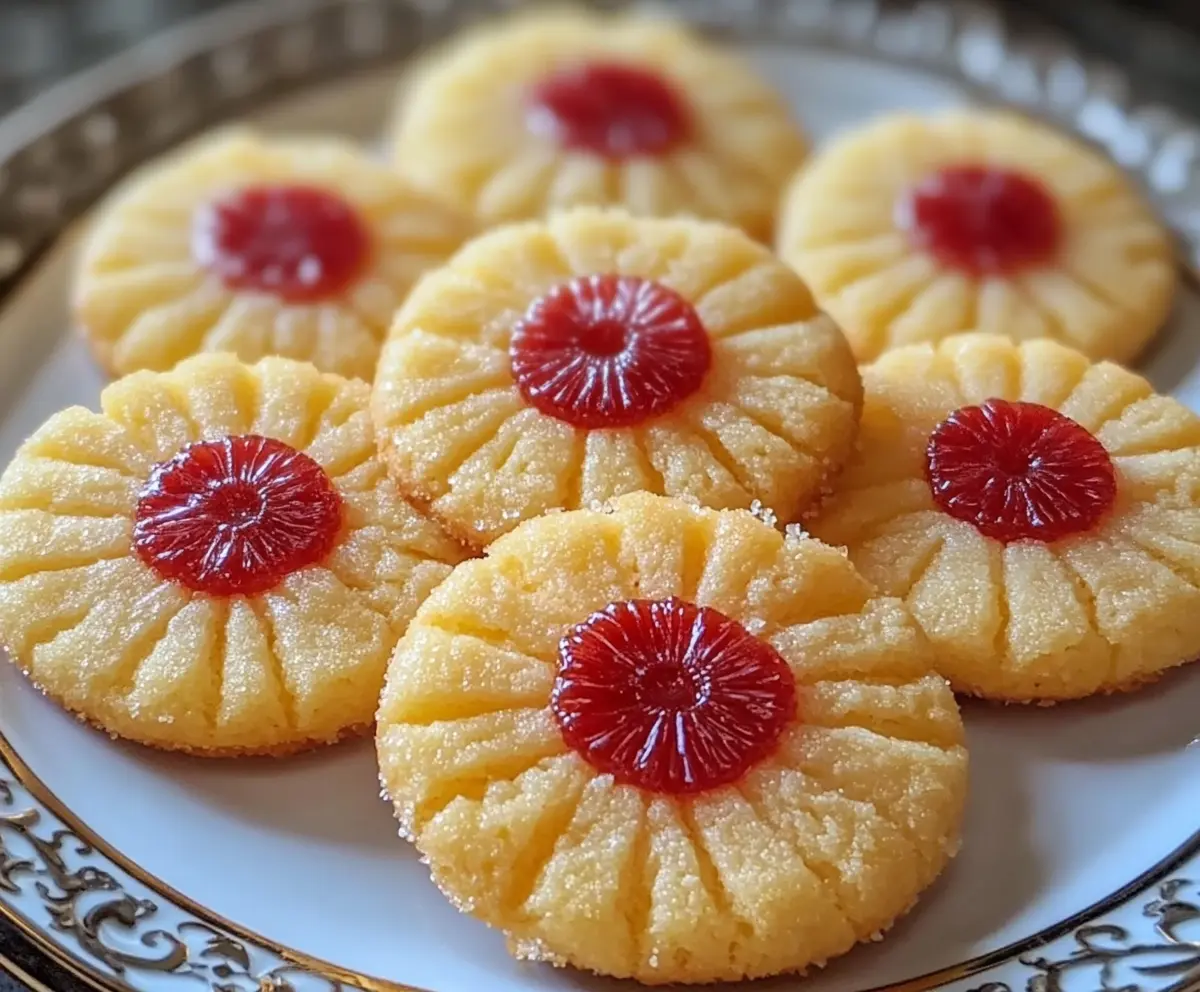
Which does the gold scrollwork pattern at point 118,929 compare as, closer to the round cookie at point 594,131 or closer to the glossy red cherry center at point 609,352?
the glossy red cherry center at point 609,352

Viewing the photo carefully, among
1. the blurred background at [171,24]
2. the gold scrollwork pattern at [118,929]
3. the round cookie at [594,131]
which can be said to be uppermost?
the blurred background at [171,24]

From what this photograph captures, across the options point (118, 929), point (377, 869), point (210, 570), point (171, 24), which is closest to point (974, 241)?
A: point (210, 570)

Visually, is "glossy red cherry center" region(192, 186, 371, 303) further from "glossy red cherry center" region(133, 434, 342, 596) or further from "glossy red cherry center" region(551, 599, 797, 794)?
"glossy red cherry center" region(551, 599, 797, 794)

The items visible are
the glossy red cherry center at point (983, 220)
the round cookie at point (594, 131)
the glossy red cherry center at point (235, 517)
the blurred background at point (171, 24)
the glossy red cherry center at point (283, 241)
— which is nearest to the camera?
the glossy red cherry center at point (235, 517)

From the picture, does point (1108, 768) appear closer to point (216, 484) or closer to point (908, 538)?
point (908, 538)

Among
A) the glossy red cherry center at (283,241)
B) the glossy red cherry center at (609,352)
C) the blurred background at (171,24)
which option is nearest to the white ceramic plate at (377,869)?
the glossy red cherry center at (283,241)

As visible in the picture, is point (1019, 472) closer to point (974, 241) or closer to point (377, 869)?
point (974, 241)
